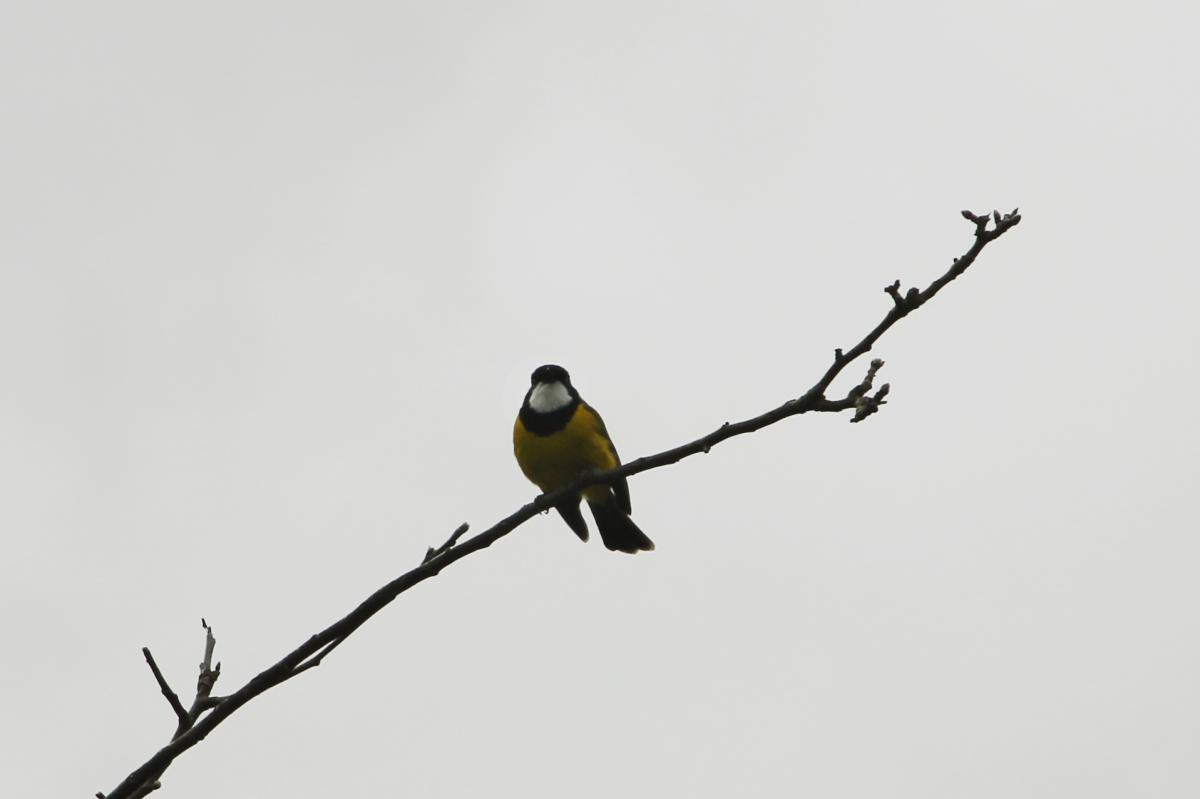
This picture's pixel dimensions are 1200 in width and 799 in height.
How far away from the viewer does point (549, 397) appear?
9.30 metres

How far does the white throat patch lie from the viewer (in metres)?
9.15

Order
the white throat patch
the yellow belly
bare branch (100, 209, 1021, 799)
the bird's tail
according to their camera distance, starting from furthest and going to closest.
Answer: the bird's tail, the white throat patch, the yellow belly, bare branch (100, 209, 1021, 799)

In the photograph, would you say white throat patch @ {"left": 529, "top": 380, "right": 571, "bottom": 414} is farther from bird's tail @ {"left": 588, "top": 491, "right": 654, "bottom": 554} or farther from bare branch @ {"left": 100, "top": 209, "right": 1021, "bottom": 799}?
bare branch @ {"left": 100, "top": 209, "right": 1021, "bottom": 799}

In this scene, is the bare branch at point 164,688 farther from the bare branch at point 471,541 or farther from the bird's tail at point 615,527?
the bird's tail at point 615,527

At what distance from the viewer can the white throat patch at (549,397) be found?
360 inches

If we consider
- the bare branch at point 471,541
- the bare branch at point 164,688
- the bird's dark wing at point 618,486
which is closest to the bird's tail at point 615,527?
the bird's dark wing at point 618,486

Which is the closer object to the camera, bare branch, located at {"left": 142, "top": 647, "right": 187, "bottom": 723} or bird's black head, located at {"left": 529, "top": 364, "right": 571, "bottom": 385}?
bare branch, located at {"left": 142, "top": 647, "right": 187, "bottom": 723}

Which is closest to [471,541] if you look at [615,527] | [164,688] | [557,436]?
[164,688]

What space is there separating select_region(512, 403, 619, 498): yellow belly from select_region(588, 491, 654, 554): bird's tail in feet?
3.38

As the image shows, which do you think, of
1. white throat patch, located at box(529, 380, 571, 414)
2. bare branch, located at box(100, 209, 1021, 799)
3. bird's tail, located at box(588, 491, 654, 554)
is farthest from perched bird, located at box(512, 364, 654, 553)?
bare branch, located at box(100, 209, 1021, 799)

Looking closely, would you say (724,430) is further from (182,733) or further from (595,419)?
(595,419)

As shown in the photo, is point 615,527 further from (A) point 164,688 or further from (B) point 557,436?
(A) point 164,688

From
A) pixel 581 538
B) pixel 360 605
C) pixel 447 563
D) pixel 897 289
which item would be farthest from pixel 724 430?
pixel 581 538

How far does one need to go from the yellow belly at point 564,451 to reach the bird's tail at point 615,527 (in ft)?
3.38
